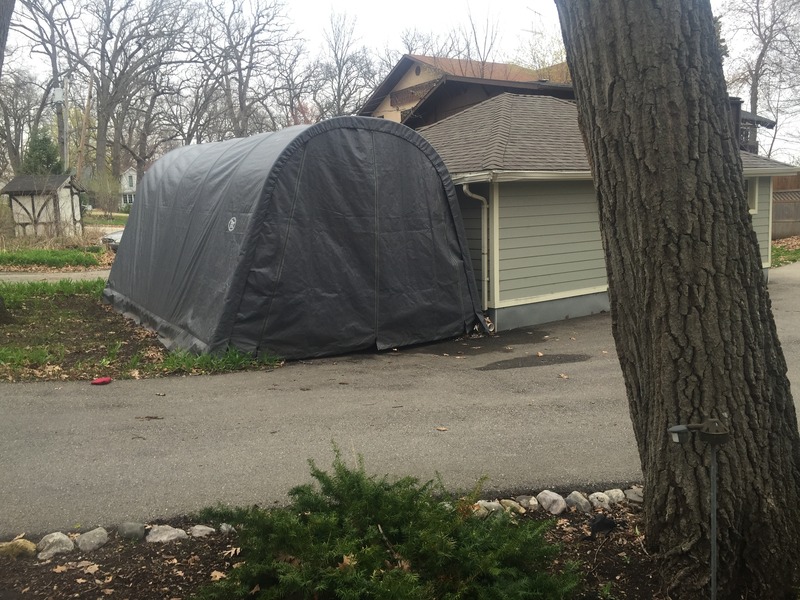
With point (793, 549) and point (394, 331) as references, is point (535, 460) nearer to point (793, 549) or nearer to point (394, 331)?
point (793, 549)

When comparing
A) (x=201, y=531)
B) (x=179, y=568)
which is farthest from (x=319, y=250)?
(x=179, y=568)

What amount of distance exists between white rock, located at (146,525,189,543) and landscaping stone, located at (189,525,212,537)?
0.05 meters

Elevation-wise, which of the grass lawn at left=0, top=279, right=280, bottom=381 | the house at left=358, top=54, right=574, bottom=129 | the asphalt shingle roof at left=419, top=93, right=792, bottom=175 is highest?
the house at left=358, top=54, right=574, bottom=129

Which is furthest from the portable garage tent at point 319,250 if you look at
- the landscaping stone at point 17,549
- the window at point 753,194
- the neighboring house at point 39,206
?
the neighboring house at point 39,206

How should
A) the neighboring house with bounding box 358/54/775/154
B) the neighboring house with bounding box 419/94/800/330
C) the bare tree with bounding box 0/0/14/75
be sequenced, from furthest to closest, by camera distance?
the neighboring house with bounding box 358/54/775/154, the neighboring house with bounding box 419/94/800/330, the bare tree with bounding box 0/0/14/75

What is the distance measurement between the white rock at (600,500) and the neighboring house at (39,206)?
2540 centimetres

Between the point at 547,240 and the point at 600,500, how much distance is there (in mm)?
8387

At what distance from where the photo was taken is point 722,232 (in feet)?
10.6

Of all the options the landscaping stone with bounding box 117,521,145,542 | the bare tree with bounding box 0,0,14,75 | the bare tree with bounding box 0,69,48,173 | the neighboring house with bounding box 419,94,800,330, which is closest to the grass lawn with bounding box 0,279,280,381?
the bare tree with bounding box 0,0,14,75

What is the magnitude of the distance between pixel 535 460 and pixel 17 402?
5.19 metres

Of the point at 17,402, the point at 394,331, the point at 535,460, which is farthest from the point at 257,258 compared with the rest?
the point at 535,460

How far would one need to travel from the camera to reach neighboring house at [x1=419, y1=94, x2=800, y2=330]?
11953mm

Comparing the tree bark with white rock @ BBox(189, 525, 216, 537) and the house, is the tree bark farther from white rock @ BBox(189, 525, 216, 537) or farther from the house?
the house

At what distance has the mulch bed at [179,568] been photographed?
3531 mm
